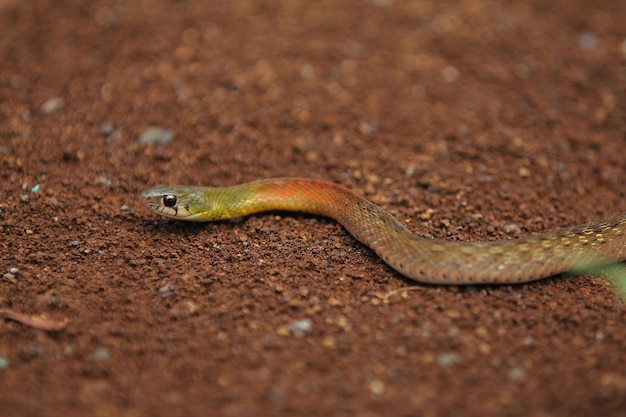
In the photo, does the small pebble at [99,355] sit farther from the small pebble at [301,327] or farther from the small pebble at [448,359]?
the small pebble at [448,359]

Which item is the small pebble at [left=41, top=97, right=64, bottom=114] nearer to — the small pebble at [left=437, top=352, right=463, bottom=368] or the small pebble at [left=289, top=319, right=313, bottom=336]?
the small pebble at [left=289, top=319, right=313, bottom=336]

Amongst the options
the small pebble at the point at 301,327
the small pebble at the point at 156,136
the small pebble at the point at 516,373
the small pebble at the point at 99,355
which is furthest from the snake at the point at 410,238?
the small pebble at the point at 99,355

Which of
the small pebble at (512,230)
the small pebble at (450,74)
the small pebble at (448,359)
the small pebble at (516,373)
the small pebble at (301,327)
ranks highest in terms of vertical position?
the small pebble at (450,74)

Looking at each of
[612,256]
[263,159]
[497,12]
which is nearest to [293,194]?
[263,159]

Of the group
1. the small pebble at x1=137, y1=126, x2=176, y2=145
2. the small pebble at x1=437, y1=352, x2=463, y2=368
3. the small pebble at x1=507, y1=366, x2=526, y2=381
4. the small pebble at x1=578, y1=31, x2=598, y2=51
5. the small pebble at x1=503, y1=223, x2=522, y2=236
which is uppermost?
the small pebble at x1=578, y1=31, x2=598, y2=51

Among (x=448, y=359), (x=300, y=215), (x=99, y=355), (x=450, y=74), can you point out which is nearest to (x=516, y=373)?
(x=448, y=359)

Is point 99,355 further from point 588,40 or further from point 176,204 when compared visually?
point 588,40

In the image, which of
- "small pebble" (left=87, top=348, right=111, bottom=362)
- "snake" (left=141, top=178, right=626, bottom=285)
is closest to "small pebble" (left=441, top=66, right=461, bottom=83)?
"snake" (left=141, top=178, right=626, bottom=285)
